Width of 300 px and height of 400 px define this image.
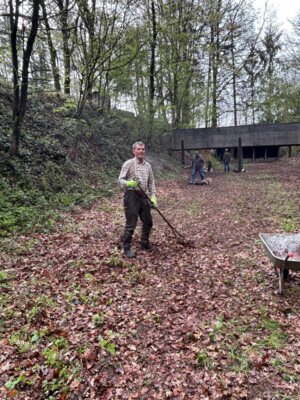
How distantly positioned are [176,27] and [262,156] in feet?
57.0

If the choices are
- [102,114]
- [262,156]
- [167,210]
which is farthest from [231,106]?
[167,210]

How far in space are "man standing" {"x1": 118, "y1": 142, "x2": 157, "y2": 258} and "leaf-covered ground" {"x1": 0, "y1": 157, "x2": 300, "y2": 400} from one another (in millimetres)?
656

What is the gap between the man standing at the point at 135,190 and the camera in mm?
5844

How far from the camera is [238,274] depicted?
5.32m

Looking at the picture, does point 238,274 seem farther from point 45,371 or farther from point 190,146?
point 190,146

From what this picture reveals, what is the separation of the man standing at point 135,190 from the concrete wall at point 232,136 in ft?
62.5

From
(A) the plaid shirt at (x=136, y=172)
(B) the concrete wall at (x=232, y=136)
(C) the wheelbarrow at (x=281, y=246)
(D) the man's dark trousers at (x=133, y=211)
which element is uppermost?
(B) the concrete wall at (x=232, y=136)

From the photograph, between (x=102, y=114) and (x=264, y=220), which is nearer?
(x=264, y=220)

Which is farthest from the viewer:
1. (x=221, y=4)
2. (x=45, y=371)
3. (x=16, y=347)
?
(x=221, y=4)

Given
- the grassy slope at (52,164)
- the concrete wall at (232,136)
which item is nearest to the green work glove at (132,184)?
the grassy slope at (52,164)

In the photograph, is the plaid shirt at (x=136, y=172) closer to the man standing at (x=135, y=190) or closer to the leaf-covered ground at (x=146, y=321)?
the man standing at (x=135, y=190)

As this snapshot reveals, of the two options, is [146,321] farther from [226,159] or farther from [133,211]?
[226,159]

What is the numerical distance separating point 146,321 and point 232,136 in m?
22.8

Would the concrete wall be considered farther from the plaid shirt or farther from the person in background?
the plaid shirt
